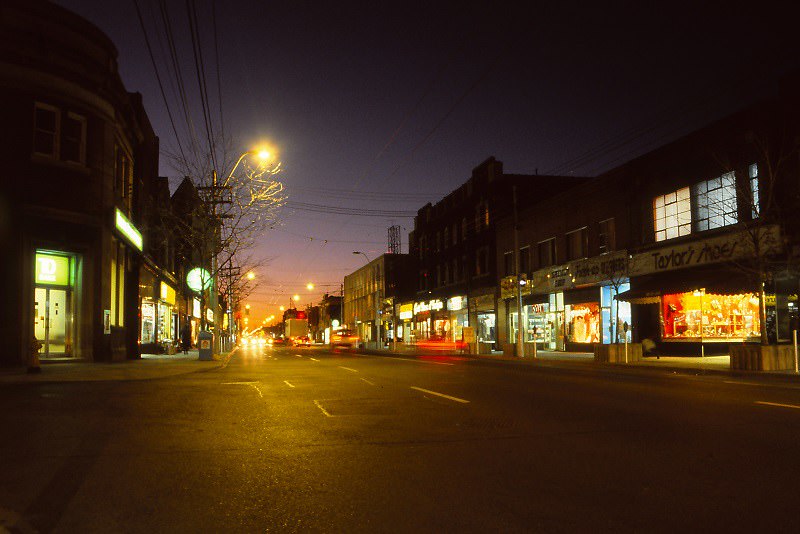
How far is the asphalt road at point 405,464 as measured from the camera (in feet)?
16.1

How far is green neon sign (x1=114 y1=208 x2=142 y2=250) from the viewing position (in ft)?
82.4

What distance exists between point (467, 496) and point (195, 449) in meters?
3.57

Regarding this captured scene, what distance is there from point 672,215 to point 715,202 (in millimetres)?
3167

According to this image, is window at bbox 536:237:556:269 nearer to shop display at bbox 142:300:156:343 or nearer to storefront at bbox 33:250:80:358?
shop display at bbox 142:300:156:343

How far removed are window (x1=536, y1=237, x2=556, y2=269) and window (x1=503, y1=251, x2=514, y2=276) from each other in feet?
12.5

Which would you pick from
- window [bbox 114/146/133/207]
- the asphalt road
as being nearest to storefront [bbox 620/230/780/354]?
the asphalt road

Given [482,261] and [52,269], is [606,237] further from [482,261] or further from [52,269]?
[52,269]

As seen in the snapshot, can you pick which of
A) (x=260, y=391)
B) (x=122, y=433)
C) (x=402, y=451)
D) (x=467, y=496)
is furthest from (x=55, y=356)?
(x=467, y=496)

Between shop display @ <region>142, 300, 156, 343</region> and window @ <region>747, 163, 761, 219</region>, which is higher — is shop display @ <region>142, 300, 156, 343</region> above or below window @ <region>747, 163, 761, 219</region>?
below

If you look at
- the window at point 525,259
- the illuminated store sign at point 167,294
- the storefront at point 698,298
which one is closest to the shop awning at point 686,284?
the storefront at point 698,298

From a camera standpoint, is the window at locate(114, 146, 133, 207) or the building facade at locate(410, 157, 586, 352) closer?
the window at locate(114, 146, 133, 207)

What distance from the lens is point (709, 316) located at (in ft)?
88.0

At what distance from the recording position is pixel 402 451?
24.0ft

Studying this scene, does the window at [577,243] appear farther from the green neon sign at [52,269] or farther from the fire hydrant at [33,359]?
the fire hydrant at [33,359]
